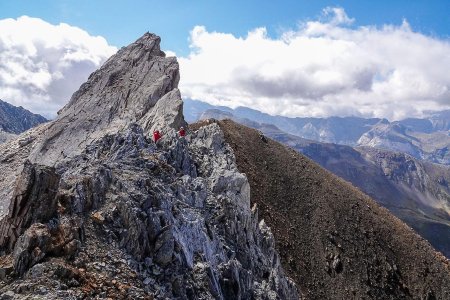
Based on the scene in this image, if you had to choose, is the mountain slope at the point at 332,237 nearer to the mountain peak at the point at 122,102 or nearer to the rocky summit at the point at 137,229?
the rocky summit at the point at 137,229

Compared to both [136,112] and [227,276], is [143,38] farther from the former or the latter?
[227,276]

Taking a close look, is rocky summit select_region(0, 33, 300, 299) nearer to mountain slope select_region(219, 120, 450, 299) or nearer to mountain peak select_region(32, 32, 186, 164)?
mountain peak select_region(32, 32, 186, 164)

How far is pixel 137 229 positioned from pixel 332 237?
56.3 metres

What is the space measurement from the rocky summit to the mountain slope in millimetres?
19238

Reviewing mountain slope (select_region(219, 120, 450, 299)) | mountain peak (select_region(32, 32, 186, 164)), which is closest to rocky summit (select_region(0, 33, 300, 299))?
mountain peak (select_region(32, 32, 186, 164))

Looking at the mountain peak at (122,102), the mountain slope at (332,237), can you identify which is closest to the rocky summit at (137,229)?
the mountain peak at (122,102)

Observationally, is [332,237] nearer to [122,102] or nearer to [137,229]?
[122,102]

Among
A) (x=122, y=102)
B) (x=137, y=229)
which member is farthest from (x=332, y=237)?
(x=137, y=229)

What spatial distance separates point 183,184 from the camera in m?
40.7

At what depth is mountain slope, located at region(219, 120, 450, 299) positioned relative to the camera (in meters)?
69.6

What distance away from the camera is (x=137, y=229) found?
27203 mm

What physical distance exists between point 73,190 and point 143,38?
6642 centimetres

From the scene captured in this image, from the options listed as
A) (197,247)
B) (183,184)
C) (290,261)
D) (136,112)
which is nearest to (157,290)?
(197,247)

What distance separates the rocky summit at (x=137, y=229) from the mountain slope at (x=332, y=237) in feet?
63.1
